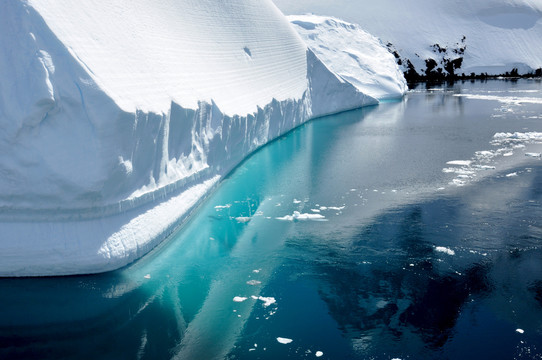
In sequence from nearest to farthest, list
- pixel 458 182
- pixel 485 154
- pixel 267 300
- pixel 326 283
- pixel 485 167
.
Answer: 1. pixel 267 300
2. pixel 326 283
3. pixel 458 182
4. pixel 485 167
5. pixel 485 154

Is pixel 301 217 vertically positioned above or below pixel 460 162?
below

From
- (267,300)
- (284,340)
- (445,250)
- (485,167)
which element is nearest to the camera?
(284,340)

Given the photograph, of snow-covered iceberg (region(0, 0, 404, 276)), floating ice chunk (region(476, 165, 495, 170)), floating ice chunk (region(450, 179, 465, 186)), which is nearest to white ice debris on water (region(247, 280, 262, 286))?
snow-covered iceberg (region(0, 0, 404, 276))

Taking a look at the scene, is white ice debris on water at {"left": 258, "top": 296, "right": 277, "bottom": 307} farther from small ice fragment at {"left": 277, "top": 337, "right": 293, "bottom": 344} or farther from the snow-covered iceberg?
the snow-covered iceberg

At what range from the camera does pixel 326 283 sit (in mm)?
4660

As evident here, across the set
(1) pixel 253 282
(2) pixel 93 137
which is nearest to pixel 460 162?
(1) pixel 253 282

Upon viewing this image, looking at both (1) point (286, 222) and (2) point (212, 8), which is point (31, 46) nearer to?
(1) point (286, 222)

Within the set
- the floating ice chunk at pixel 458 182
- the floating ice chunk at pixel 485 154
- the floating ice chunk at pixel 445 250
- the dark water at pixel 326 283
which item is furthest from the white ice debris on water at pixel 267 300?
the floating ice chunk at pixel 485 154

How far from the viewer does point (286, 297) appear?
4449 mm

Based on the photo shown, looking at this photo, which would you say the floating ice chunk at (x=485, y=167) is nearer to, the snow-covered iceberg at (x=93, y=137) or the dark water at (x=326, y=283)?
the dark water at (x=326, y=283)

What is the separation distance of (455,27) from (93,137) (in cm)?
3668

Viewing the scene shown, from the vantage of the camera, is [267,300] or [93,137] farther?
[93,137]

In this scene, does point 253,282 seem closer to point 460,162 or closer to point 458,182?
point 458,182

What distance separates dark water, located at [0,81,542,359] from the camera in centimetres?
377
